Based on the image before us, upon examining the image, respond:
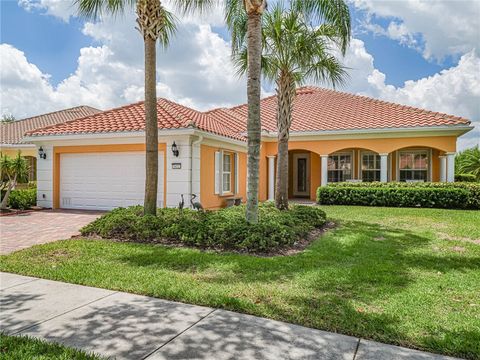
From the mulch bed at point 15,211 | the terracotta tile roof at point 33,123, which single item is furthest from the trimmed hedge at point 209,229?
the terracotta tile roof at point 33,123

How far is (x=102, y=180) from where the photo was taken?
14.8m

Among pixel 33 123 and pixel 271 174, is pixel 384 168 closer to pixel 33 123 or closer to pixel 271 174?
pixel 271 174

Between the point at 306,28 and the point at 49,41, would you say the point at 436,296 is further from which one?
the point at 49,41

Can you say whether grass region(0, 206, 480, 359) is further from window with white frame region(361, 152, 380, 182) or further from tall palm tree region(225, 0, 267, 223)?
window with white frame region(361, 152, 380, 182)

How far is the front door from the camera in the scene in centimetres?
2169

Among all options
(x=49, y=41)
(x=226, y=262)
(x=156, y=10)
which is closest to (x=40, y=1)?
(x=49, y=41)

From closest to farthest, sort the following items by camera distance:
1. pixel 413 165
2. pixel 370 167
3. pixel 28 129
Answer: pixel 413 165 → pixel 370 167 → pixel 28 129

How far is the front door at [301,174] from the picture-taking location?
21688 millimetres

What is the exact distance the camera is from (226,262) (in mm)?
6422

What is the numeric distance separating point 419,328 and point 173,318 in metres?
2.73

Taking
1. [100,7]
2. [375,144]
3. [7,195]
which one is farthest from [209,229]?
[375,144]

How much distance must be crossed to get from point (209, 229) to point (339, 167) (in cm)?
1386

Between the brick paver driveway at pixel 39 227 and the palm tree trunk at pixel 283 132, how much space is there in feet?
20.5

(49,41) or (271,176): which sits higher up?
(49,41)
